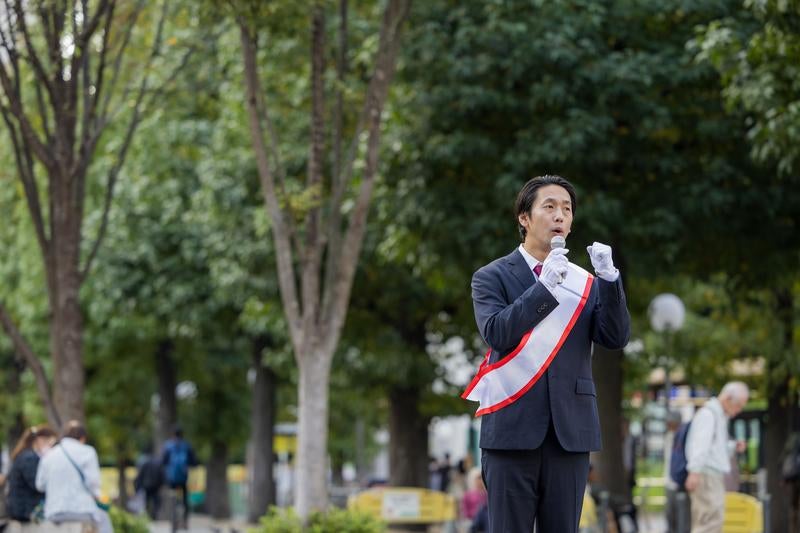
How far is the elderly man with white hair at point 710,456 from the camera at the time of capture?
1327cm

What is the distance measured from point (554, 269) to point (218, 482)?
34.5 m

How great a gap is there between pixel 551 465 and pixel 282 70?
1548 cm

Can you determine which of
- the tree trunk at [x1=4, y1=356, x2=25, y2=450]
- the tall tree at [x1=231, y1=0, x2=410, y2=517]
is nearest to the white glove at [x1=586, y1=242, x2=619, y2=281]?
the tall tree at [x1=231, y1=0, x2=410, y2=517]

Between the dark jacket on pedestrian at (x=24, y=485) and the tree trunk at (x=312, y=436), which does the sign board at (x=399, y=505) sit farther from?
the dark jacket on pedestrian at (x=24, y=485)

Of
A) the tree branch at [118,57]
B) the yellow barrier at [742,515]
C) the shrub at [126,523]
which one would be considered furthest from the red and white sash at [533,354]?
the yellow barrier at [742,515]

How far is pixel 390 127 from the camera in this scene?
66.9ft

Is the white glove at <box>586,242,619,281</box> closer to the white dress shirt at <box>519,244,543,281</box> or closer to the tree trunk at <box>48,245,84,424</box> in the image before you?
the white dress shirt at <box>519,244,543,281</box>

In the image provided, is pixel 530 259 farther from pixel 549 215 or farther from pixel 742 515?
pixel 742 515

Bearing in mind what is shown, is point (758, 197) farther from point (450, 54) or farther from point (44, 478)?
point (44, 478)

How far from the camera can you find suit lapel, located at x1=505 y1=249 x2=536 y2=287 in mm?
5418

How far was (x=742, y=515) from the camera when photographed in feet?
58.5

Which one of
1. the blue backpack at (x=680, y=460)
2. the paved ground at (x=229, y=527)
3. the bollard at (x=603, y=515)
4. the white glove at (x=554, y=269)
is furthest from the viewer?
the paved ground at (x=229, y=527)

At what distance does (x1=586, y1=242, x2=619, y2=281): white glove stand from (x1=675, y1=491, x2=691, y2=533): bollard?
9862 mm

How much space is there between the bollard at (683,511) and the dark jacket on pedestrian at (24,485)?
20.0ft
